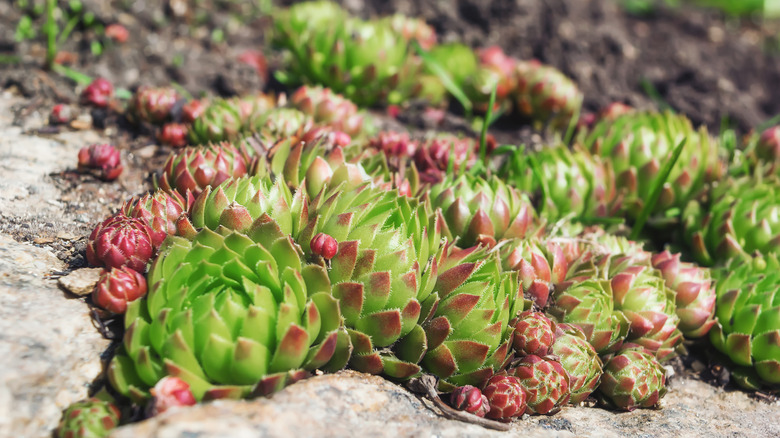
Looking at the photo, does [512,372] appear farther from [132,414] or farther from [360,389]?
[132,414]

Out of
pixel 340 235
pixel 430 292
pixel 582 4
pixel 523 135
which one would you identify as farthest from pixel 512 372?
pixel 582 4

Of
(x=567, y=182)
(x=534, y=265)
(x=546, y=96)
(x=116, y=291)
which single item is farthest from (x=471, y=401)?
(x=546, y=96)

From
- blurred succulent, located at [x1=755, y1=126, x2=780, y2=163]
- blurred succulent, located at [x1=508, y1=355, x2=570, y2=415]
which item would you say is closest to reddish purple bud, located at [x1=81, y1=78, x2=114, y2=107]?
blurred succulent, located at [x1=508, y1=355, x2=570, y2=415]

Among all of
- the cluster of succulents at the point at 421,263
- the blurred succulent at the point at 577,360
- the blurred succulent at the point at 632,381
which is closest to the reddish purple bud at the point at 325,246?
the cluster of succulents at the point at 421,263

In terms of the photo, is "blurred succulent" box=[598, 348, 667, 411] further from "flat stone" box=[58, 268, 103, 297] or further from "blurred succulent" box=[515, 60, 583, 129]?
"blurred succulent" box=[515, 60, 583, 129]

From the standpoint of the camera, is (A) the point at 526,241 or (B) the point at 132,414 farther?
(A) the point at 526,241

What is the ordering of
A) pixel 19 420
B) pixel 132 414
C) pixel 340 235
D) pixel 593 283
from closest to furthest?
pixel 19 420 < pixel 132 414 < pixel 340 235 < pixel 593 283

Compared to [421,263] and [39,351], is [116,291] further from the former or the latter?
[421,263]
